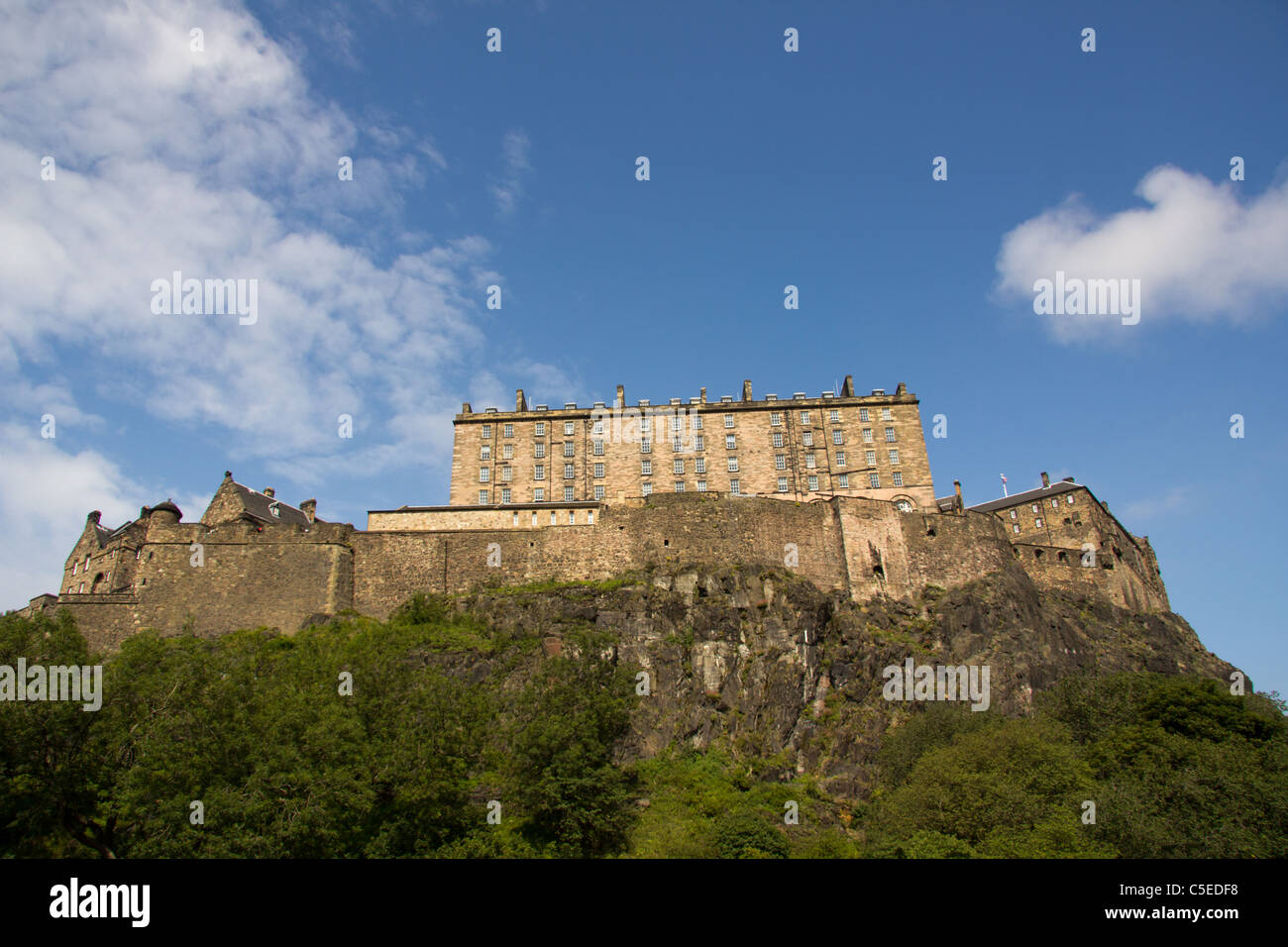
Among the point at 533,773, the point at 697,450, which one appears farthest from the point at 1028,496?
the point at 533,773

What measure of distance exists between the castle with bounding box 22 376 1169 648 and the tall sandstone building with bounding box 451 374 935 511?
13 centimetres

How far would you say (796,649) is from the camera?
44.6m

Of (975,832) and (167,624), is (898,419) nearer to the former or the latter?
(975,832)

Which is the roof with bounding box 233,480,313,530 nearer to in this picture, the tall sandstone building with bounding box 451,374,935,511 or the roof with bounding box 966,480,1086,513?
the tall sandstone building with bounding box 451,374,935,511

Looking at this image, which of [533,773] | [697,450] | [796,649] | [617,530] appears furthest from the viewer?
[697,450]

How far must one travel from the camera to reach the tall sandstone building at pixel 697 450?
63.2 metres

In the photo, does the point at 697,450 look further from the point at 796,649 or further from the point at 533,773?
the point at 533,773

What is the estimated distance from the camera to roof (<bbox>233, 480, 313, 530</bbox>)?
175ft

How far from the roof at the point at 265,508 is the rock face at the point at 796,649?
14446 millimetres

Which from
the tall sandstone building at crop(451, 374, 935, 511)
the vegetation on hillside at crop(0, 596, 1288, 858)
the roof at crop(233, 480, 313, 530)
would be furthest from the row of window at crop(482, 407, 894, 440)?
the vegetation on hillside at crop(0, 596, 1288, 858)

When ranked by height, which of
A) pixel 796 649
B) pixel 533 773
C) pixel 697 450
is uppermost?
pixel 697 450

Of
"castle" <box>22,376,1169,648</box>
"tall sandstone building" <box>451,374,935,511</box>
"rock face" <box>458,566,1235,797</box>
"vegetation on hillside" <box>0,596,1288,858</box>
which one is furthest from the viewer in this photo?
"tall sandstone building" <box>451,374,935,511</box>

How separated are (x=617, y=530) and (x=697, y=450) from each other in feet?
48.1
